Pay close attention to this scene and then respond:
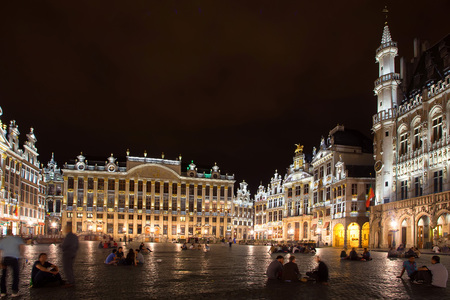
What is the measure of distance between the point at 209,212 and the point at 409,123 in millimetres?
71201

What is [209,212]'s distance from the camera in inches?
4535

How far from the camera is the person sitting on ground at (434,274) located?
15.9 metres

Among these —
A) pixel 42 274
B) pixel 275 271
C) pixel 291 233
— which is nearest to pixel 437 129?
pixel 275 271

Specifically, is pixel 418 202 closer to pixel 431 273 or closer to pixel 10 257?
pixel 431 273

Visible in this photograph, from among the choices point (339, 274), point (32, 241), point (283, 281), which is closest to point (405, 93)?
point (339, 274)

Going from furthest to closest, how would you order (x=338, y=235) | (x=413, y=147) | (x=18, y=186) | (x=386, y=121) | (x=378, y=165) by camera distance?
(x=18, y=186)
(x=338, y=235)
(x=378, y=165)
(x=386, y=121)
(x=413, y=147)

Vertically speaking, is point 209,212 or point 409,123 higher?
point 409,123

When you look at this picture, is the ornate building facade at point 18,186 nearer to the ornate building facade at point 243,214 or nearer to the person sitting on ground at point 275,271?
the ornate building facade at point 243,214

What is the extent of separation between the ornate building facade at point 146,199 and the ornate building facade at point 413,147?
204 feet

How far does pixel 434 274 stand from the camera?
1606 cm

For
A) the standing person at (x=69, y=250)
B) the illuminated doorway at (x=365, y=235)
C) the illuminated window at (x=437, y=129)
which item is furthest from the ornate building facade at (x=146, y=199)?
the standing person at (x=69, y=250)

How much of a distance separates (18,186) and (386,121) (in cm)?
5990

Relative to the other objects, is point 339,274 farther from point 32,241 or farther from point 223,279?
point 32,241

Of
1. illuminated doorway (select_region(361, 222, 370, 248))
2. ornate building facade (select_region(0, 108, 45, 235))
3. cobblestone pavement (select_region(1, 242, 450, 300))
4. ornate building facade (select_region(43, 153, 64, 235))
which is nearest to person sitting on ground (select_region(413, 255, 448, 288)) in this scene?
cobblestone pavement (select_region(1, 242, 450, 300))
